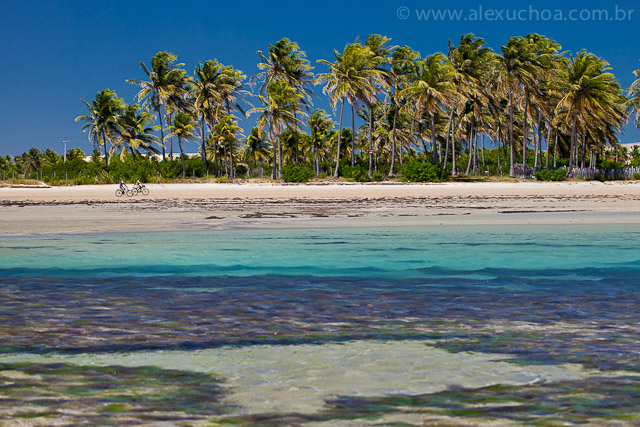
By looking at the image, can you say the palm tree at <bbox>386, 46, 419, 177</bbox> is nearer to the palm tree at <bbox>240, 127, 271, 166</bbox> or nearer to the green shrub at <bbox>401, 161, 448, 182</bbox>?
the green shrub at <bbox>401, 161, 448, 182</bbox>

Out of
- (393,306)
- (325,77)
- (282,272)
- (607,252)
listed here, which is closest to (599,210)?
(607,252)

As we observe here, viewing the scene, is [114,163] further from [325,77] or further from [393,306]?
[393,306]

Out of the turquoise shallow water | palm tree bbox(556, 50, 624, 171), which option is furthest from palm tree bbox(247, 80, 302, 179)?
the turquoise shallow water

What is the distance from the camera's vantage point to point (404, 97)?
6031 cm

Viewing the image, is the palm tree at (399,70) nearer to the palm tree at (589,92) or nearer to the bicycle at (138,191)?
the palm tree at (589,92)

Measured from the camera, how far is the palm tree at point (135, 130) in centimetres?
7288

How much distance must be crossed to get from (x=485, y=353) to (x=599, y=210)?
18.5 m

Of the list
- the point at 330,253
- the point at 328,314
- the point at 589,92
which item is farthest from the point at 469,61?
the point at 328,314

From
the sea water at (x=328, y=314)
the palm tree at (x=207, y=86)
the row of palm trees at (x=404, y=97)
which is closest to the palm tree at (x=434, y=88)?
the row of palm trees at (x=404, y=97)

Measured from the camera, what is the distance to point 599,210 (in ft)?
67.7

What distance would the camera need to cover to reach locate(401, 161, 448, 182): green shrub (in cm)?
5019

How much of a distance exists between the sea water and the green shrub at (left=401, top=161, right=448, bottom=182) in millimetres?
40156

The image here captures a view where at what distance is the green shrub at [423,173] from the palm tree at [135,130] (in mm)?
34144

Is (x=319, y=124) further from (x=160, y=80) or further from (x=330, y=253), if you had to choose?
(x=330, y=253)
